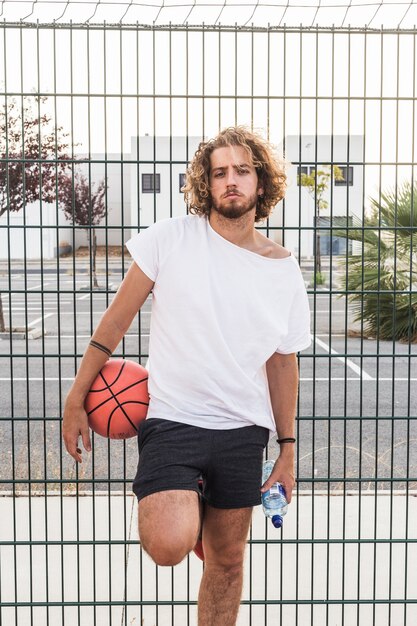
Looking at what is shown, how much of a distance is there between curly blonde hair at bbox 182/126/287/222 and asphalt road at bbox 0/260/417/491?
0.53 meters

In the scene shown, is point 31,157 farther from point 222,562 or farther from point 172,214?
point 222,562

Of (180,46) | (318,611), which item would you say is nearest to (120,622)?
(318,611)

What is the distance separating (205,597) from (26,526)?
260 cm

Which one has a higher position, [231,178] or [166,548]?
[231,178]

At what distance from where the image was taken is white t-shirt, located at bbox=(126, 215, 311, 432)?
3000 millimetres

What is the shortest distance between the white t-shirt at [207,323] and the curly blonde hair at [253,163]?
121mm

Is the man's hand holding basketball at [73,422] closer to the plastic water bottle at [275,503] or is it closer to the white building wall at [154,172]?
the plastic water bottle at [275,503]

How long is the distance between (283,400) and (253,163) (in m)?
0.93

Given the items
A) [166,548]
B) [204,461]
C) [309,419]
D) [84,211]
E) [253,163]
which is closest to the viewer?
[166,548]

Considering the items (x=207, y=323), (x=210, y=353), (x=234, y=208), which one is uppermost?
(x=234, y=208)

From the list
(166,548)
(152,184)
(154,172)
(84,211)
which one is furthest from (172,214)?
(84,211)

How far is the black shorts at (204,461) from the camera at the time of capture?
2.93 metres

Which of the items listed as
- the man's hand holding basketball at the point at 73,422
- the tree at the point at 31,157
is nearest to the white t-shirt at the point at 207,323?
the man's hand holding basketball at the point at 73,422

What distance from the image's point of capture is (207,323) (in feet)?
9.83
